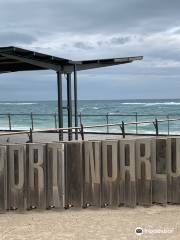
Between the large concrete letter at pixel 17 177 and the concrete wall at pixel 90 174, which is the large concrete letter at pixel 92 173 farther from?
the large concrete letter at pixel 17 177

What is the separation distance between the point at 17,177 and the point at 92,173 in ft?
4.67

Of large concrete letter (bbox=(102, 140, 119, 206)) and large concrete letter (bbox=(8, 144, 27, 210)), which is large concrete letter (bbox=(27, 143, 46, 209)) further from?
large concrete letter (bbox=(102, 140, 119, 206))

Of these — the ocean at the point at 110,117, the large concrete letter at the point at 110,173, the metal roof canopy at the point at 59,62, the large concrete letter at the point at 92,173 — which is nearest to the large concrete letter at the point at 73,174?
the large concrete letter at the point at 92,173

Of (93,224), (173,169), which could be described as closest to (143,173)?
(173,169)

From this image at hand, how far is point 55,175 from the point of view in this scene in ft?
30.4

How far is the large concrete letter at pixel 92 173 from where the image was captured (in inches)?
369

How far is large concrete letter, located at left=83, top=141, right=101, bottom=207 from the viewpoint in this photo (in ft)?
30.8

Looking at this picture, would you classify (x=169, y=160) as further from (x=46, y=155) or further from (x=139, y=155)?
(x=46, y=155)

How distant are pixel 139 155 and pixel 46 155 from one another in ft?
6.03

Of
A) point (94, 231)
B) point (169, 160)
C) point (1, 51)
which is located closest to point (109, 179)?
point (169, 160)

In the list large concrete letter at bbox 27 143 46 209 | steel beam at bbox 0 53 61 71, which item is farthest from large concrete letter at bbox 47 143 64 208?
steel beam at bbox 0 53 61 71

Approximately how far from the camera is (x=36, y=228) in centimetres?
789

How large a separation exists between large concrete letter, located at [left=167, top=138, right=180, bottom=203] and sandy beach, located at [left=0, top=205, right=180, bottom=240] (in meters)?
0.26

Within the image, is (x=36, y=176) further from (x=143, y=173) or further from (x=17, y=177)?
(x=143, y=173)
